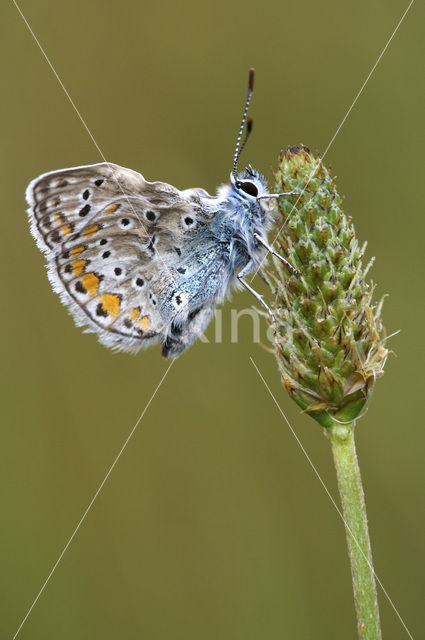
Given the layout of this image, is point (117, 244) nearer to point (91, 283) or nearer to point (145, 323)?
point (91, 283)

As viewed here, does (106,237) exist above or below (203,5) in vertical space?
below

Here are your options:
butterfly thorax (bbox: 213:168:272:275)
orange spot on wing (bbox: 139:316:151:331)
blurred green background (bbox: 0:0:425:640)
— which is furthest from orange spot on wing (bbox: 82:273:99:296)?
blurred green background (bbox: 0:0:425:640)

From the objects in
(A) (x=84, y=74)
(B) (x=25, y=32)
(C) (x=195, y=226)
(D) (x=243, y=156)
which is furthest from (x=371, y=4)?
(C) (x=195, y=226)

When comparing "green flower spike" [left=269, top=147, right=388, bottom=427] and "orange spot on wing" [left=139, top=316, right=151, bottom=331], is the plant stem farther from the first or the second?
"orange spot on wing" [left=139, top=316, right=151, bottom=331]

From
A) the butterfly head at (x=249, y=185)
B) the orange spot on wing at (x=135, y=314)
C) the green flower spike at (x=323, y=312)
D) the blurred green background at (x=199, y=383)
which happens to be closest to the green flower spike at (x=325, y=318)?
the green flower spike at (x=323, y=312)

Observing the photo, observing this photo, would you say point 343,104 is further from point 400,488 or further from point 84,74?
point 400,488

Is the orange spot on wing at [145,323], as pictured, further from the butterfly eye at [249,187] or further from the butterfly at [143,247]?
the butterfly eye at [249,187]

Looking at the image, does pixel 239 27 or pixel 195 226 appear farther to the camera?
pixel 239 27
